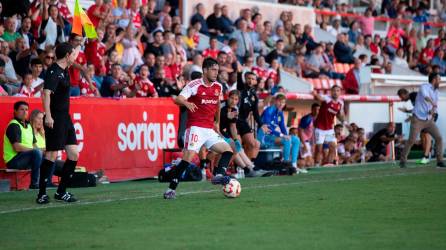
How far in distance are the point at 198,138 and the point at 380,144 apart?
1370cm

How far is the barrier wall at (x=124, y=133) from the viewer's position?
19.1m

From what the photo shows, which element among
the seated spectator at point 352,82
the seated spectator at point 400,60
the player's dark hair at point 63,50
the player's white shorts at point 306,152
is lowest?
the player's white shorts at point 306,152

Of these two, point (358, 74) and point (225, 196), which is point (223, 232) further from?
point (358, 74)

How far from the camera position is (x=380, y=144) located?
27844 mm

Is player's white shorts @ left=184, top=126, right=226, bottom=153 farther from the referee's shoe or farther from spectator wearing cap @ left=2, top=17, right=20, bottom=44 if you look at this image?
spectator wearing cap @ left=2, top=17, right=20, bottom=44

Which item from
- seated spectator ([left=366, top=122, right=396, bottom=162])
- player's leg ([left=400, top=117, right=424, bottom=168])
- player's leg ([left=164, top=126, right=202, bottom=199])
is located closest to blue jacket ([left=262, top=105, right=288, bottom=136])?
player's leg ([left=400, top=117, right=424, bottom=168])

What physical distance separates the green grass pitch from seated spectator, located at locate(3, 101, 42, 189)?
88cm

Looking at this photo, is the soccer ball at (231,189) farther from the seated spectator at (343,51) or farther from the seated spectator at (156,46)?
the seated spectator at (343,51)

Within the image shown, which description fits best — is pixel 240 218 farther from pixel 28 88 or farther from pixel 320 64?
pixel 320 64

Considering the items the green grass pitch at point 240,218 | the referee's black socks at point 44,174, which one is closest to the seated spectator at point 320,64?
the green grass pitch at point 240,218

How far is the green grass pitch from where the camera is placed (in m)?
9.59

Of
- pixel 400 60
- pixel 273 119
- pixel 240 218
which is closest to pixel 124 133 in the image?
pixel 273 119

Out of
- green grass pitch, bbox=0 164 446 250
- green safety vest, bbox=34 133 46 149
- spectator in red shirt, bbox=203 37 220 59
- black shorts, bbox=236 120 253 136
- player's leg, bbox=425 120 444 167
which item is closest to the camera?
green grass pitch, bbox=0 164 446 250

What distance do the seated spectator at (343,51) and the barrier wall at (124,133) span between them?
37.9 feet
